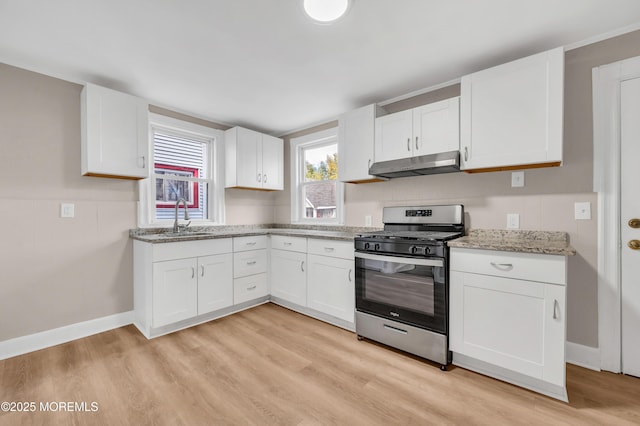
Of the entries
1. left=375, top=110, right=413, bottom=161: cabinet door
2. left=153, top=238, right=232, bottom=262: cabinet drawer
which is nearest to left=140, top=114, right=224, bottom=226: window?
left=153, top=238, right=232, bottom=262: cabinet drawer

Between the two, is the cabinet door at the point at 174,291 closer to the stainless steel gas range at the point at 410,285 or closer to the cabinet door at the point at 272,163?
the cabinet door at the point at 272,163

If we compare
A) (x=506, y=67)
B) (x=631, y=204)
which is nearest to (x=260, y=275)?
(x=506, y=67)

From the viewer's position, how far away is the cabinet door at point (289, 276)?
9.97 ft

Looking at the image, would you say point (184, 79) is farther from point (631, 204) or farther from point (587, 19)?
point (631, 204)

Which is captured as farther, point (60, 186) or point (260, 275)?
point (260, 275)

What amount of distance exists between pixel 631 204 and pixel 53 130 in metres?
4.53

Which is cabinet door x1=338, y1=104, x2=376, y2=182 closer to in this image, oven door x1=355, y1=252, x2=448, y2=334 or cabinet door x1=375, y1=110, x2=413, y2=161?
cabinet door x1=375, y1=110, x2=413, y2=161

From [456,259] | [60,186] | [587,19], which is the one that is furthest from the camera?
[60,186]

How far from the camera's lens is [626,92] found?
1888 millimetres

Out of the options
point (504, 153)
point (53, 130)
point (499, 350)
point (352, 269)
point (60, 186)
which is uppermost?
point (53, 130)

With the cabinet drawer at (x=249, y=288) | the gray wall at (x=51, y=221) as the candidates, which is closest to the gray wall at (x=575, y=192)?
the cabinet drawer at (x=249, y=288)

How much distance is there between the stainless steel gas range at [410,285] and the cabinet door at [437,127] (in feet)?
1.78

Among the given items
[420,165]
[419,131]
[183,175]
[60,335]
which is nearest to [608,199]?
[420,165]

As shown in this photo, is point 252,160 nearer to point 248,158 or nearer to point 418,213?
point 248,158
